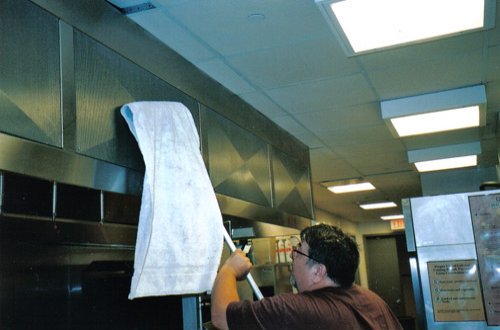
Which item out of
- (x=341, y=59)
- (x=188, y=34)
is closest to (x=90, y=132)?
(x=188, y=34)

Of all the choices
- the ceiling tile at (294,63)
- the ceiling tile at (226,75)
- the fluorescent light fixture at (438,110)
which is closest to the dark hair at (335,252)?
the ceiling tile at (294,63)

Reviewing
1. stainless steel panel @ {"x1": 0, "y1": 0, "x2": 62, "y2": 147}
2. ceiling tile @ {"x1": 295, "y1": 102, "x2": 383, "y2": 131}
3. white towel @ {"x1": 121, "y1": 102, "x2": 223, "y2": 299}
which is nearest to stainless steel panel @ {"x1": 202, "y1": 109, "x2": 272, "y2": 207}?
ceiling tile @ {"x1": 295, "y1": 102, "x2": 383, "y2": 131}

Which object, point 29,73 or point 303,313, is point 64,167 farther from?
point 303,313

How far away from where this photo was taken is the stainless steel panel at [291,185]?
13.2 feet

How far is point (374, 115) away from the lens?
4234 millimetres

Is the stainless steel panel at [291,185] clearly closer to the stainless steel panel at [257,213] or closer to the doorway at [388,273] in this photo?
the stainless steel panel at [257,213]

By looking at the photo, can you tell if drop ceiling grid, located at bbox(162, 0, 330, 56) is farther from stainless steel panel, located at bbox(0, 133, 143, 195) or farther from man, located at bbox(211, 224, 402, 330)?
man, located at bbox(211, 224, 402, 330)

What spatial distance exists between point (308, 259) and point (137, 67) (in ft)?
3.65

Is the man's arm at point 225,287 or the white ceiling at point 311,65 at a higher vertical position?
the white ceiling at point 311,65

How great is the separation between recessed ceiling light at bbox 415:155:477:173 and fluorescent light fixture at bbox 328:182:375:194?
1.19m

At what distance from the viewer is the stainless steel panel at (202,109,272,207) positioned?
2.98 metres

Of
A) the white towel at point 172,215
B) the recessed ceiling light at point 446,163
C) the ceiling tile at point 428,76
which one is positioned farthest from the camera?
the recessed ceiling light at point 446,163

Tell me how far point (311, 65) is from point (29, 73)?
1787 mm

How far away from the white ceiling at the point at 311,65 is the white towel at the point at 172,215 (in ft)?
2.28
